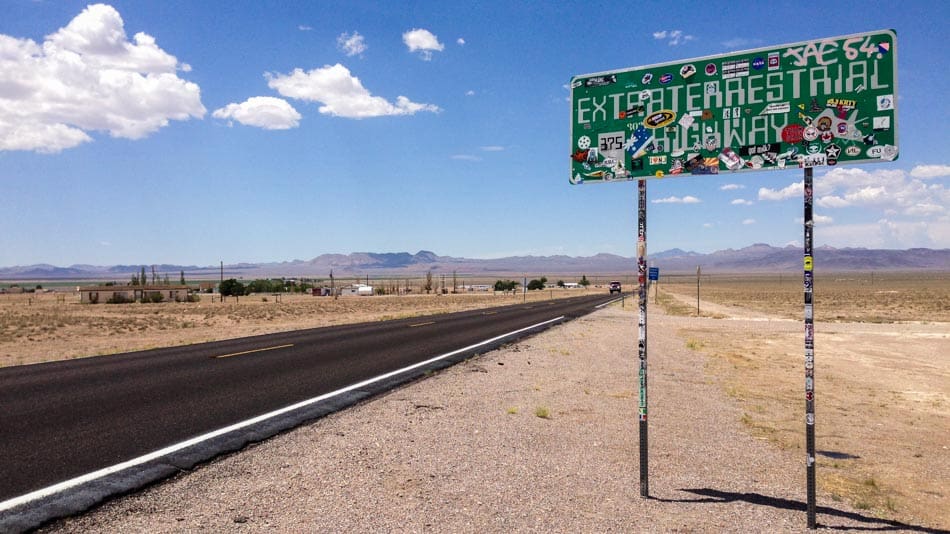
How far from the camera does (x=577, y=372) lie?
43.0 feet

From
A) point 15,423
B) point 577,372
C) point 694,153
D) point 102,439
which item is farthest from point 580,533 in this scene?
point 577,372

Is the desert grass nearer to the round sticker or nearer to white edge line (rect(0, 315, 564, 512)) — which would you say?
→ white edge line (rect(0, 315, 564, 512))

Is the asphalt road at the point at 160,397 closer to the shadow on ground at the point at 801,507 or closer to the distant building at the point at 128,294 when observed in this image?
the shadow on ground at the point at 801,507

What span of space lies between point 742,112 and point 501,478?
13.4 feet

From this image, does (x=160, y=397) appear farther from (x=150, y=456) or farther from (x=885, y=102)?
(x=885, y=102)

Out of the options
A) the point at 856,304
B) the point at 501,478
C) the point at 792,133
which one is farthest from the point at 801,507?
the point at 856,304

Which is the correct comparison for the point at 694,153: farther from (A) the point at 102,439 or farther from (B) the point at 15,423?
(B) the point at 15,423

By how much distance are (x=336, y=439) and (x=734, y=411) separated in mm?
6585

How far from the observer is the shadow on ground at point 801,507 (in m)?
4.93

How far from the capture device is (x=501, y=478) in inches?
229

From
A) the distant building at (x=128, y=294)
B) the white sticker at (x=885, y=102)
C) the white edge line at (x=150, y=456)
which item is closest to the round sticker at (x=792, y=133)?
the white sticker at (x=885, y=102)

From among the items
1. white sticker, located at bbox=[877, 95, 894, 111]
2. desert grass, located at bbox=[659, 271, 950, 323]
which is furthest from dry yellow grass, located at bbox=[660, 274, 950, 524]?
desert grass, located at bbox=[659, 271, 950, 323]

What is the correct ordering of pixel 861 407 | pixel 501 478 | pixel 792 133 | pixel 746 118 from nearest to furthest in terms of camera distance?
1. pixel 792 133
2. pixel 746 118
3. pixel 501 478
4. pixel 861 407

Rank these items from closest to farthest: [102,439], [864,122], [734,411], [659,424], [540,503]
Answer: [864,122] < [540,503] < [102,439] < [659,424] < [734,411]
